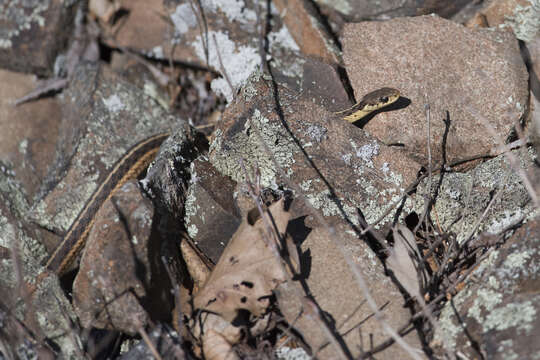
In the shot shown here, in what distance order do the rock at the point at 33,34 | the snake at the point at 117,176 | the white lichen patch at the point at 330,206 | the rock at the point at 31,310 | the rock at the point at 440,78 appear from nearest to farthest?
1. the rock at the point at 31,310
2. the white lichen patch at the point at 330,206
3. the rock at the point at 440,78
4. the snake at the point at 117,176
5. the rock at the point at 33,34

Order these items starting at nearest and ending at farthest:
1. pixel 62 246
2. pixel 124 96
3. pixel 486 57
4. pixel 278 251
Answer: pixel 278 251 < pixel 486 57 < pixel 62 246 < pixel 124 96

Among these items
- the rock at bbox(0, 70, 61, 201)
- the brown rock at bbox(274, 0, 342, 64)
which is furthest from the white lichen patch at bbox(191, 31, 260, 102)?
the rock at bbox(0, 70, 61, 201)

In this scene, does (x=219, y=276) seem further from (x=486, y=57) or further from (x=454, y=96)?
(x=486, y=57)

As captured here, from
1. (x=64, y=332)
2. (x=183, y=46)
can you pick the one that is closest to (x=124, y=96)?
Answer: (x=183, y=46)

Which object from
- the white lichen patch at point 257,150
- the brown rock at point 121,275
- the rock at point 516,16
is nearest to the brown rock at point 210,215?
the white lichen patch at point 257,150

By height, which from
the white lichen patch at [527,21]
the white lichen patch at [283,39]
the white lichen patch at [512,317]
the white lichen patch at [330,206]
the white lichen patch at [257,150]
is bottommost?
the white lichen patch at [512,317]

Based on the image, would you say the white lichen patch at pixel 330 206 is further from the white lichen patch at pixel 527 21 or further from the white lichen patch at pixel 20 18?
the white lichen patch at pixel 20 18
